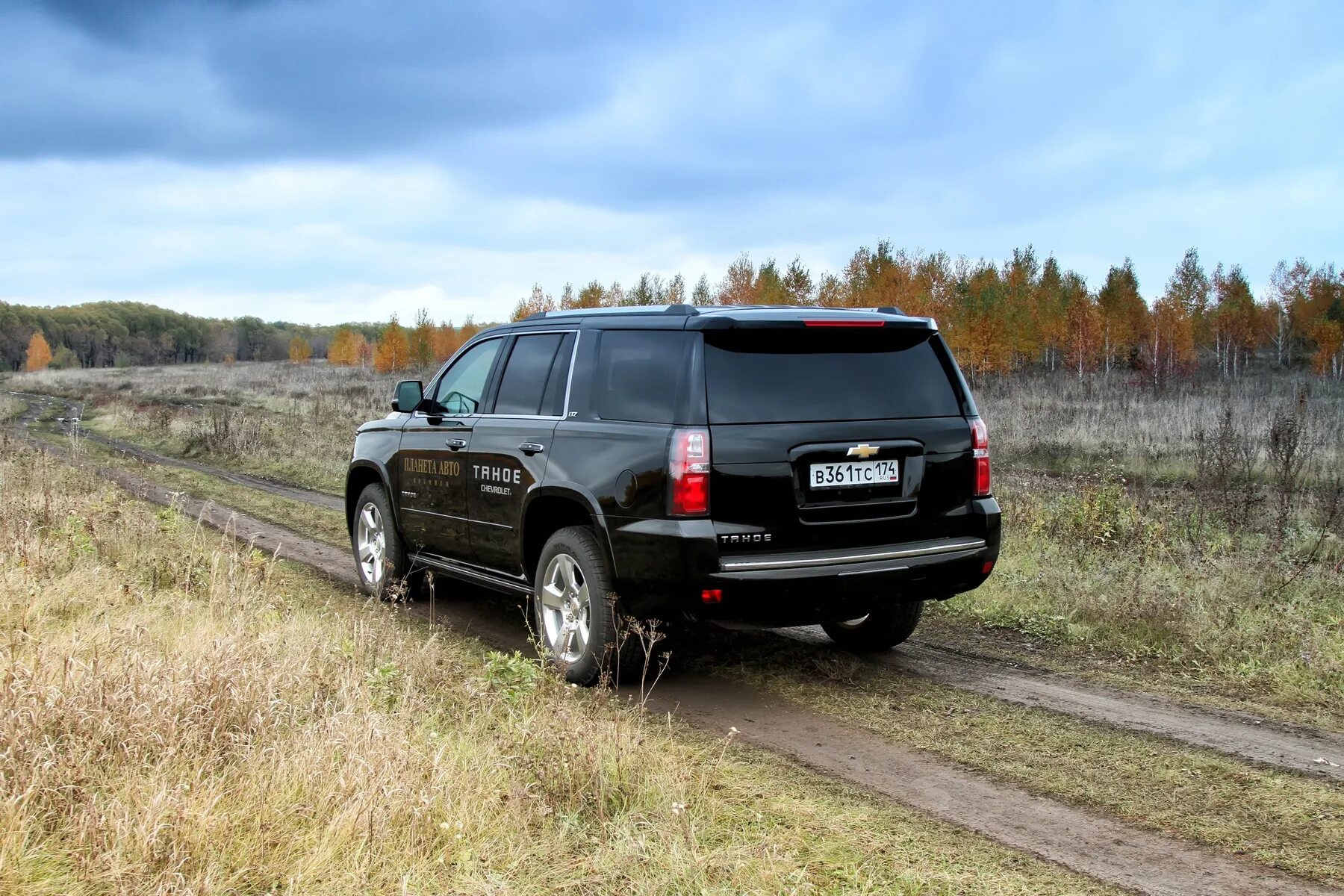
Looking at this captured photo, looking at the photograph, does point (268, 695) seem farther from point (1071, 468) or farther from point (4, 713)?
point (1071, 468)

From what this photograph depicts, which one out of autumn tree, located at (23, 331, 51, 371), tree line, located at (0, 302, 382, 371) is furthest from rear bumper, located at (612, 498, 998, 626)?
tree line, located at (0, 302, 382, 371)

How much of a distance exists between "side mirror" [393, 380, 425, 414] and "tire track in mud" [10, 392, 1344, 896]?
177 cm

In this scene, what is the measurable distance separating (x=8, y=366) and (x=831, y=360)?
16808 centimetres

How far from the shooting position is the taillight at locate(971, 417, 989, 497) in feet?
18.4

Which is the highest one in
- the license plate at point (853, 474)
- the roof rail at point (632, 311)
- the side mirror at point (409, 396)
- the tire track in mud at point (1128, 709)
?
the roof rail at point (632, 311)

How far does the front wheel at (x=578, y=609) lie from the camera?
536 centimetres

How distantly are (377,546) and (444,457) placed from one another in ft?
4.81

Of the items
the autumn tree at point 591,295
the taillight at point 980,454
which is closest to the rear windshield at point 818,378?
the taillight at point 980,454

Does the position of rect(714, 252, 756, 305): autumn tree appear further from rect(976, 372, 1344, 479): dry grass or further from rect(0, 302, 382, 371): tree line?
rect(0, 302, 382, 371): tree line

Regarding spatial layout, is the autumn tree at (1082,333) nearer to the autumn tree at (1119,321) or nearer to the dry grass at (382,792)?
the autumn tree at (1119,321)

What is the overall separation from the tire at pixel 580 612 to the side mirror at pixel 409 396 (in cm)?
204

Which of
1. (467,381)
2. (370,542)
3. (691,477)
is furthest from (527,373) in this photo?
(370,542)

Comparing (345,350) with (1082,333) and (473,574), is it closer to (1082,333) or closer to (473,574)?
(1082,333)

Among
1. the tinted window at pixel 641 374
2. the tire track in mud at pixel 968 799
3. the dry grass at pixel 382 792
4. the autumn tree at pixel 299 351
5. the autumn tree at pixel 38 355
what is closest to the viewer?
the dry grass at pixel 382 792
